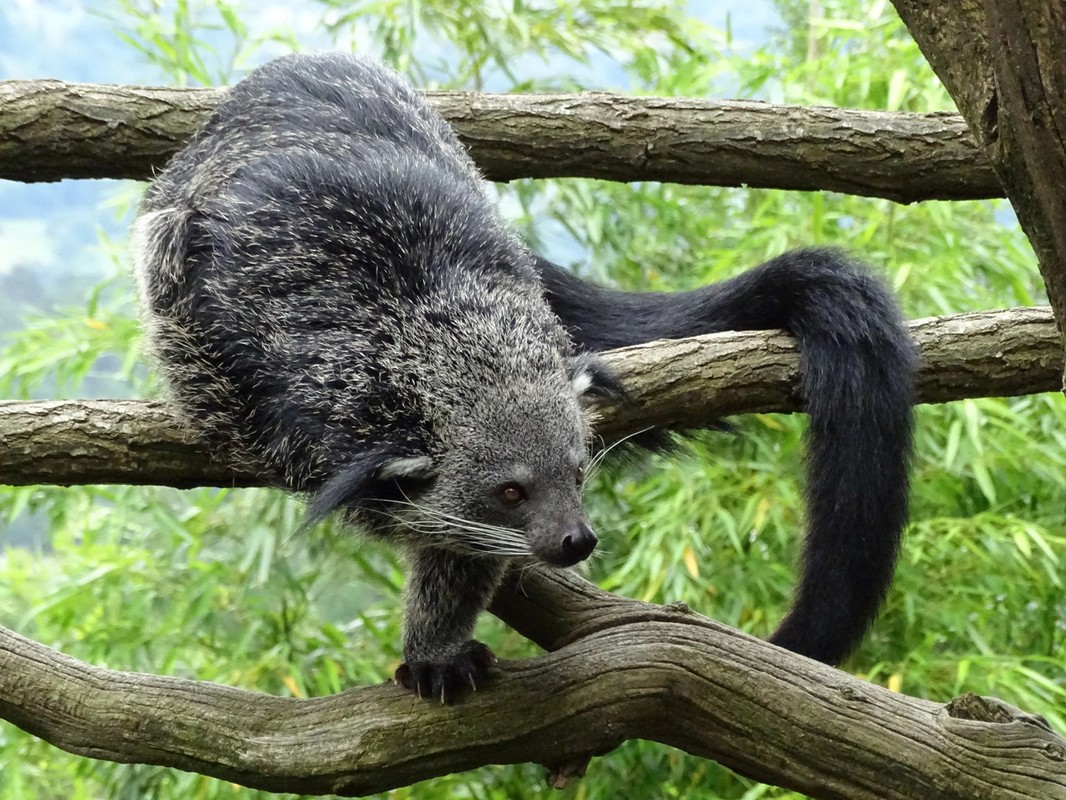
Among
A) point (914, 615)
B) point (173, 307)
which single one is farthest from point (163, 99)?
point (914, 615)

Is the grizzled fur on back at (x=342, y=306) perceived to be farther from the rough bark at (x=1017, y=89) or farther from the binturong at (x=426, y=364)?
the rough bark at (x=1017, y=89)

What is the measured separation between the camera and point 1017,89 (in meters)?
1.13

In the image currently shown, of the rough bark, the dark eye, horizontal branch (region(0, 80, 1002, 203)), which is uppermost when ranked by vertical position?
horizontal branch (region(0, 80, 1002, 203))

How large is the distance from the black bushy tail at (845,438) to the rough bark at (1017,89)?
39.1 inches

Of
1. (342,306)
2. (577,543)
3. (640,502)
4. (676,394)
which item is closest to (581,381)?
(676,394)

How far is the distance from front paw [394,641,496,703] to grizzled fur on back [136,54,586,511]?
35 cm

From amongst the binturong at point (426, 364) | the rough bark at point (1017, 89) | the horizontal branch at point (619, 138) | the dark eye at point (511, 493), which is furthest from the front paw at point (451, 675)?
the horizontal branch at point (619, 138)

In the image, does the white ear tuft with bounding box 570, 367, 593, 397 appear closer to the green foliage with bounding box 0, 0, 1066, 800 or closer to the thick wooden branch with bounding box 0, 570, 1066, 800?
the thick wooden branch with bounding box 0, 570, 1066, 800

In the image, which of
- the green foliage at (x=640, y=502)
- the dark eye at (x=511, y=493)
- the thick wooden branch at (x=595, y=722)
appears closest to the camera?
the thick wooden branch at (x=595, y=722)

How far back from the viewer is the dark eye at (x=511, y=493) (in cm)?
196

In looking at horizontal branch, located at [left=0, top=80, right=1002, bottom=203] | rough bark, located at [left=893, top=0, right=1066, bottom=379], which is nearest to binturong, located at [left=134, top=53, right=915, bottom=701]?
horizontal branch, located at [left=0, top=80, right=1002, bottom=203]

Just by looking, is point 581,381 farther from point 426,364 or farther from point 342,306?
point 342,306

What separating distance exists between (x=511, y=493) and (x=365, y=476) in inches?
9.9

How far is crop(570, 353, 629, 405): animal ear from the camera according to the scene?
2.12 m
